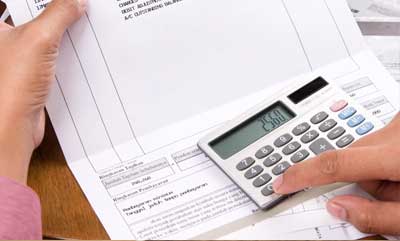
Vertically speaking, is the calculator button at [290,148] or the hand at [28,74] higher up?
the hand at [28,74]

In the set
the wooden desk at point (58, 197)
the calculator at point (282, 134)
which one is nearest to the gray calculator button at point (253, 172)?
the calculator at point (282, 134)

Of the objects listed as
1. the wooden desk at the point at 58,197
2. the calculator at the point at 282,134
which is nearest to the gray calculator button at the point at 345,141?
the calculator at the point at 282,134

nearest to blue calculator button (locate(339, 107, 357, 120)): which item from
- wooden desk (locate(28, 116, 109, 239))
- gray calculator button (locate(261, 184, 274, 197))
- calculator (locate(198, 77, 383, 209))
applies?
calculator (locate(198, 77, 383, 209))

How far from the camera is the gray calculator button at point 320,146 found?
536 mm

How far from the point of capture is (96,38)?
579 millimetres

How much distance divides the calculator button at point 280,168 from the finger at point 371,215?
0.06 m

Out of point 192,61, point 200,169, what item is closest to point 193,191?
point 200,169

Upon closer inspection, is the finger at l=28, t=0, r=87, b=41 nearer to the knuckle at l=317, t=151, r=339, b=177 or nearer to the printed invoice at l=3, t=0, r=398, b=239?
the printed invoice at l=3, t=0, r=398, b=239

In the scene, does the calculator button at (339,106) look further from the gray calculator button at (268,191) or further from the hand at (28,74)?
the hand at (28,74)

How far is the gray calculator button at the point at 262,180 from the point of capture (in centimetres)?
52

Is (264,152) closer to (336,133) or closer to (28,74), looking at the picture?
(336,133)

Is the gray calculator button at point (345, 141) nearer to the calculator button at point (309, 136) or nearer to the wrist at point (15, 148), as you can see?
the calculator button at point (309, 136)

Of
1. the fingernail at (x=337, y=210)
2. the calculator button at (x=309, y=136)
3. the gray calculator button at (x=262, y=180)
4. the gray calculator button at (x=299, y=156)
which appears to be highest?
the calculator button at (x=309, y=136)

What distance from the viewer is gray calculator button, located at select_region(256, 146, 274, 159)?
1.76 feet
